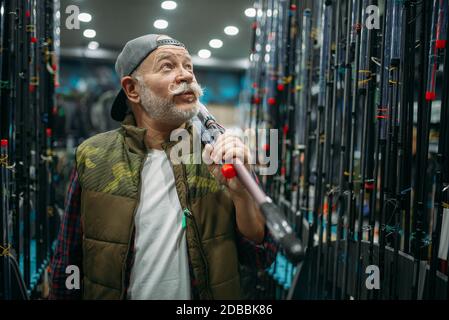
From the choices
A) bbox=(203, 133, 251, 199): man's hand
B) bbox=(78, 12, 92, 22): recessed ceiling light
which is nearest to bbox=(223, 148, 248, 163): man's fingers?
bbox=(203, 133, 251, 199): man's hand

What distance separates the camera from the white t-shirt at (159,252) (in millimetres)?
1173

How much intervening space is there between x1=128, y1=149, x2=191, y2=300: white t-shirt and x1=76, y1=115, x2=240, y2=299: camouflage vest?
29 millimetres

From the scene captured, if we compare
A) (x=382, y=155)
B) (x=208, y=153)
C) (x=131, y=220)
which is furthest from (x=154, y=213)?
(x=382, y=155)

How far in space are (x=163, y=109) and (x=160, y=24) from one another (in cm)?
31

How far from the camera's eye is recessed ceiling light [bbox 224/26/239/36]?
4.63 feet

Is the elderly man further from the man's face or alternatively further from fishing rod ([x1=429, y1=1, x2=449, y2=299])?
fishing rod ([x1=429, y1=1, x2=449, y2=299])

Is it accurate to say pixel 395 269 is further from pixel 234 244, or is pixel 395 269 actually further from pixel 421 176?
pixel 234 244

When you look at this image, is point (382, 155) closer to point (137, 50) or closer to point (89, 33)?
point (137, 50)

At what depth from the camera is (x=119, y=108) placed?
4.29 feet

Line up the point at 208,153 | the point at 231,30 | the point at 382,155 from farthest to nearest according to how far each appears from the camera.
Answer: the point at 382,155
the point at 231,30
the point at 208,153

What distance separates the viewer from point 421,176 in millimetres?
1495

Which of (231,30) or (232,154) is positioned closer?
(232,154)

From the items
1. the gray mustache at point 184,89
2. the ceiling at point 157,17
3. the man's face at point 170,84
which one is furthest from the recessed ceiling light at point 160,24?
the gray mustache at point 184,89

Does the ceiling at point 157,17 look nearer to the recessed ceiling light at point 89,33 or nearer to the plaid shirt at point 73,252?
the recessed ceiling light at point 89,33
